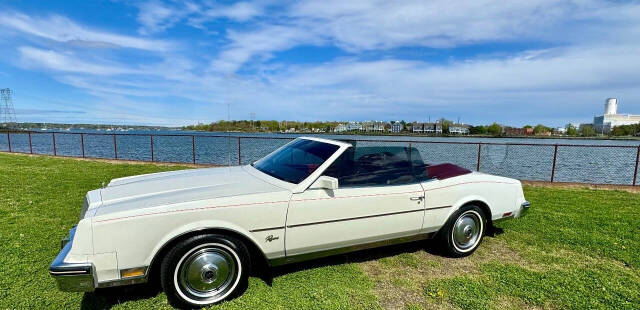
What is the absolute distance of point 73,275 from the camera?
7.04 feet

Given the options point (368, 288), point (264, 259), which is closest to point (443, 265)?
point (368, 288)

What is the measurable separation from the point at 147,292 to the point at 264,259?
1155mm

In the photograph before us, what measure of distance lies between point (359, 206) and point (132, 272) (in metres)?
1.99

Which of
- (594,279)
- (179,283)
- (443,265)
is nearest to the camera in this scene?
(179,283)

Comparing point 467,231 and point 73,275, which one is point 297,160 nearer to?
point 73,275

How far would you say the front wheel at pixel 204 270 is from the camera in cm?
245

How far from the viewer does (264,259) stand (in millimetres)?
2742

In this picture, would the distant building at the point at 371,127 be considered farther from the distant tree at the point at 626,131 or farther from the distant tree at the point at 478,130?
the distant tree at the point at 626,131

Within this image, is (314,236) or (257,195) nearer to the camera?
(257,195)

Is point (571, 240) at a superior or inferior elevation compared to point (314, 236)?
inferior

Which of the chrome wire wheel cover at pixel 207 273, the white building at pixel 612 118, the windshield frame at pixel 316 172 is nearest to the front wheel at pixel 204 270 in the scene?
the chrome wire wheel cover at pixel 207 273

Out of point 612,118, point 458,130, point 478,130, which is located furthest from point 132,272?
point 612,118

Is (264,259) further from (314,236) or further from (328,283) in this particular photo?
(328,283)

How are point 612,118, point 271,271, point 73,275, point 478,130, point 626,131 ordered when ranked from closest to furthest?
point 73,275
point 271,271
point 478,130
point 626,131
point 612,118
